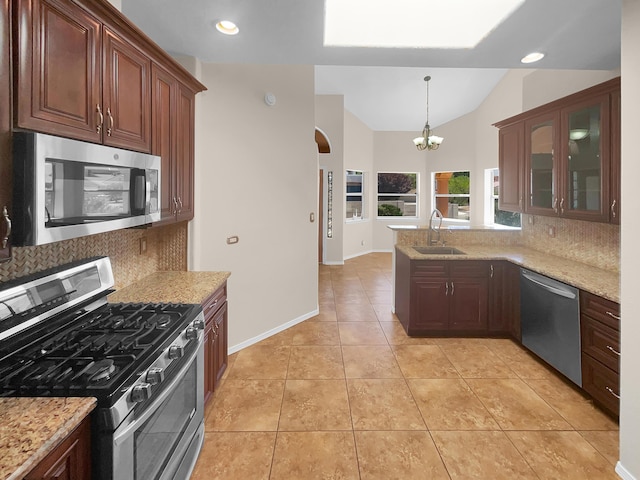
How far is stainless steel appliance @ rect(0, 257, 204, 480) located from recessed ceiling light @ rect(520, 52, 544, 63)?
308 cm

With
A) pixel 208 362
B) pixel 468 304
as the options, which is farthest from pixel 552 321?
pixel 208 362

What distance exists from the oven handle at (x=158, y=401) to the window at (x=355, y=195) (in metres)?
7.40

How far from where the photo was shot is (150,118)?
2107 millimetres

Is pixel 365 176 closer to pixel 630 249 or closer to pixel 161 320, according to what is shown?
pixel 630 249

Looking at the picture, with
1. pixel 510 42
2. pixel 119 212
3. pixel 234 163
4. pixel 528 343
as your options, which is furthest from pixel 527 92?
pixel 119 212

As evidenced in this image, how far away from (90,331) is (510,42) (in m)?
3.16

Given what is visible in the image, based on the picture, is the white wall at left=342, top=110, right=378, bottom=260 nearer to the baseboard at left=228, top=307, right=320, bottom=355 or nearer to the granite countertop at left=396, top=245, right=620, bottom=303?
the baseboard at left=228, top=307, right=320, bottom=355

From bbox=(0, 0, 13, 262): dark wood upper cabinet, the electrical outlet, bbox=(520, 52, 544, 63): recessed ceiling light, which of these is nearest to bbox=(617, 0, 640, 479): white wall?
bbox=(520, 52, 544, 63): recessed ceiling light

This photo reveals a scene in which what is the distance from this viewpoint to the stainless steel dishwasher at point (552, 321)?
2.68 metres

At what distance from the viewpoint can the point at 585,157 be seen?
9.47 feet

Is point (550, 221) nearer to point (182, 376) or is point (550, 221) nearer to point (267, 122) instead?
point (267, 122)

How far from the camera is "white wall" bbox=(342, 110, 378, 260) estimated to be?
8.42 m

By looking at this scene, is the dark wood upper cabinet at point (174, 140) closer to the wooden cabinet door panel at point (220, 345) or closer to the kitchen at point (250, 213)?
the kitchen at point (250, 213)

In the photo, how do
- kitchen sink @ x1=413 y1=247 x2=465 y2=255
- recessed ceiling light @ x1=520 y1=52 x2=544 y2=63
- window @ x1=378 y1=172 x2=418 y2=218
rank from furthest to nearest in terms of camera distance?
window @ x1=378 y1=172 x2=418 y2=218 < kitchen sink @ x1=413 y1=247 x2=465 y2=255 < recessed ceiling light @ x1=520 y1=52 x2=544 y2=63
